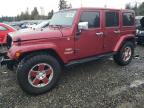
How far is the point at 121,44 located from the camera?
680cm

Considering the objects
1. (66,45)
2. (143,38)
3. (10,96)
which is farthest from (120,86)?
(143,38)

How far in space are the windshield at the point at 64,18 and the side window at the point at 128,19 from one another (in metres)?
2.03

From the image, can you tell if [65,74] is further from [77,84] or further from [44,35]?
[44,35]

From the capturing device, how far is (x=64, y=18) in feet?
19.1

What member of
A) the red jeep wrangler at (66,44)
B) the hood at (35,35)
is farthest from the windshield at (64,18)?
the hood at (35,35)

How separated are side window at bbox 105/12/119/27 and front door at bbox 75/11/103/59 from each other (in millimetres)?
343

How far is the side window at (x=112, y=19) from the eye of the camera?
20.5 feet

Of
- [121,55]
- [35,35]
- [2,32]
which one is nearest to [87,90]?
[35,35]

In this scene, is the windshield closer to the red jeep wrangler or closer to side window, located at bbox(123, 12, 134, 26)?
the red jeep wrangler

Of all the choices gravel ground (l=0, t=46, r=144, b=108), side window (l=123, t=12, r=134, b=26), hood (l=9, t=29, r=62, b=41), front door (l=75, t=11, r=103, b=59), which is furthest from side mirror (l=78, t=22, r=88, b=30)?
side window (l=123, t=12, r=134, b=26)

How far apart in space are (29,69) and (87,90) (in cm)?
148

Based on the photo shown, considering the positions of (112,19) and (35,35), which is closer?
(35,35)

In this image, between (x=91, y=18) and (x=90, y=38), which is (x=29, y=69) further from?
(x=91, y=18)

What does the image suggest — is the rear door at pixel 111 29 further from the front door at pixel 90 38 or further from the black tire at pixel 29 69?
the black tire at pixel 29 69
